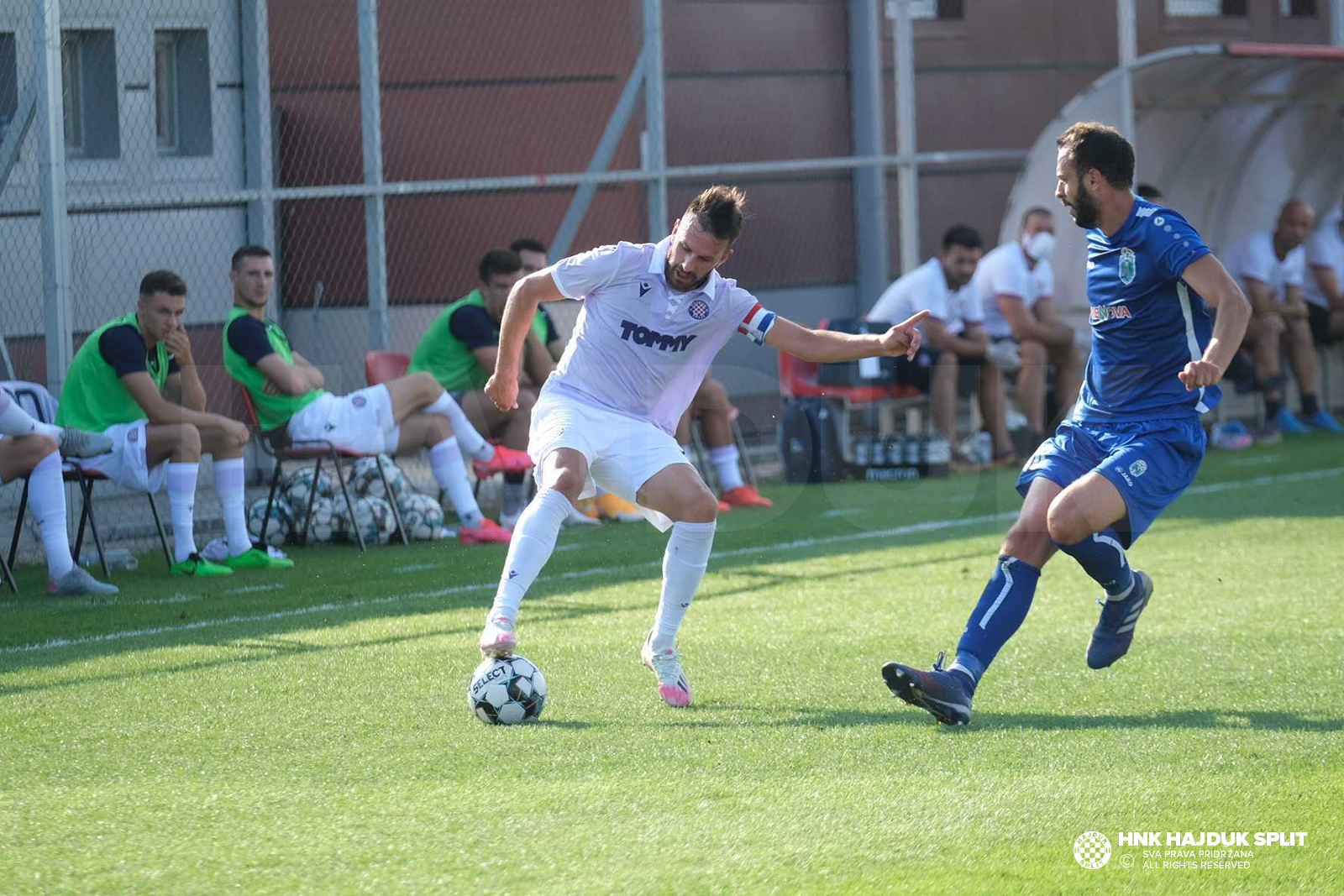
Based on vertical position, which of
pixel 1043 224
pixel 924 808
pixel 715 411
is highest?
pixel 1043 224

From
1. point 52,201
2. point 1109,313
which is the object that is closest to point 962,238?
point 52,201

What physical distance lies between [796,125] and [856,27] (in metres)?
0.96

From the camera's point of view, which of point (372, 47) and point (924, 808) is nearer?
point (924, 808)

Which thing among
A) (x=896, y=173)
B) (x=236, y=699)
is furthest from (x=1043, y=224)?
(x=236, y=699)

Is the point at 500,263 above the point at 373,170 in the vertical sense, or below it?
below

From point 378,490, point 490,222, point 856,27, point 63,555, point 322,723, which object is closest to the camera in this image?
point 322,723

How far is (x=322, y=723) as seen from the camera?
18.6 feet

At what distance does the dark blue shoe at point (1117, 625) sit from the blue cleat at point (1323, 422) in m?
10.5

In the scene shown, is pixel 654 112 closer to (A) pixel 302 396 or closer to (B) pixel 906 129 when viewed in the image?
(B) pixel 906 129

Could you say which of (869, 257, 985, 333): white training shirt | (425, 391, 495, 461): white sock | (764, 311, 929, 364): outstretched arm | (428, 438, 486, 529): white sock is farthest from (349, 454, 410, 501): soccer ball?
(764, 311, 929, 364): outstretched arm

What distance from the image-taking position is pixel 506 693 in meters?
5.59

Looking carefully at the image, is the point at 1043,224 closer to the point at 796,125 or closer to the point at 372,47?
the point at 796,125

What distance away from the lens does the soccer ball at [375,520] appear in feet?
34.0

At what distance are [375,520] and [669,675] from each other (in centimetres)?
478
